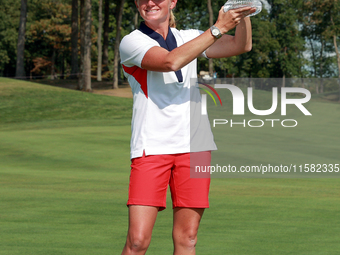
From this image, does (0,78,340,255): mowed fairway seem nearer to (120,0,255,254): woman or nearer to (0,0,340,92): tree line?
(120,0,255,254): woman

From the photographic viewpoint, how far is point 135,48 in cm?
312

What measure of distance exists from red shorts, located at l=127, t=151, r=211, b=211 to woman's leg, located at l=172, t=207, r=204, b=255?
0.05 m

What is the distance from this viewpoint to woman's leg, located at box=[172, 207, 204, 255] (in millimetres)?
3334

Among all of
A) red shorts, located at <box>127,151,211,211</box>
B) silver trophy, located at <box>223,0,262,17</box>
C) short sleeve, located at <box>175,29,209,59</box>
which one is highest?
silver trophy, located at <box>223,0,262,17</box>

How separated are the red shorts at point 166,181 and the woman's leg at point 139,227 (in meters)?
0.04

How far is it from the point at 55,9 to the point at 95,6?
14.8ft

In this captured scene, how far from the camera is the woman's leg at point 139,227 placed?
3.11m

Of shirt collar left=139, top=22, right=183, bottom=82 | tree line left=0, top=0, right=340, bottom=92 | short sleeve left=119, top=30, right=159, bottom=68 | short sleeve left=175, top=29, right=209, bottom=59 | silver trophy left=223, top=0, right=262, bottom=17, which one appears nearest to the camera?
silver trophy left=223, top=0, right=262, bottom=17

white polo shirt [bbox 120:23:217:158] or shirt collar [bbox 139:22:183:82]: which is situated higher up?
shirt collar [bbox 139:22:183:82]

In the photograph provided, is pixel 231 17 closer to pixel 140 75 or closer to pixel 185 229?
pixel 140 75

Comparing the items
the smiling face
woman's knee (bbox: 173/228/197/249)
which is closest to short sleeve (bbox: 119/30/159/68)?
the smiling face

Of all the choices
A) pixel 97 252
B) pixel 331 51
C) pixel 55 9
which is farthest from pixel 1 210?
pixel 331 51

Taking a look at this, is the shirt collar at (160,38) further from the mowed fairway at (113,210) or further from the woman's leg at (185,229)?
the mowed fairway at (113,210)

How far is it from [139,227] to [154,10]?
1.27 meters
